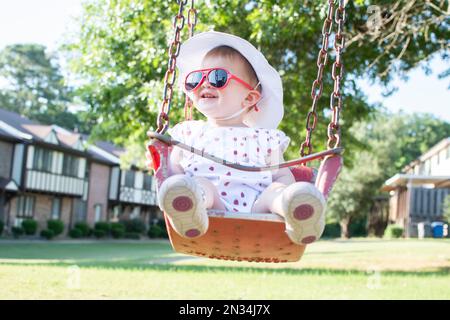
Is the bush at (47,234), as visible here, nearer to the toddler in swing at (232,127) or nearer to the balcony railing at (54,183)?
the balcony railing at (54,183)

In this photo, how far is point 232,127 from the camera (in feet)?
11.0

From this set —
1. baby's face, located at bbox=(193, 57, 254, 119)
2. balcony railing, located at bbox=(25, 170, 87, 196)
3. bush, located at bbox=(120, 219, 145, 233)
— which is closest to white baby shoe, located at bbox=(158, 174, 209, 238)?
baby's face, located at bbox=(193, 57, 254, 119)

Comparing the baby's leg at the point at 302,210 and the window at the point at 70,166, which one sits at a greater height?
the window at the point at 70,166

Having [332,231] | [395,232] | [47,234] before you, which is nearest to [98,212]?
[47,234]

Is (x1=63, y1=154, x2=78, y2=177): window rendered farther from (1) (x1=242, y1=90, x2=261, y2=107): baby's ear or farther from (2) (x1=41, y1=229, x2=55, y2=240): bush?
(1) (x1=242, y1=90, x2=261, y2=107): baby's ear

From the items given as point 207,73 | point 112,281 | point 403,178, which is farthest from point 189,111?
point 403,178

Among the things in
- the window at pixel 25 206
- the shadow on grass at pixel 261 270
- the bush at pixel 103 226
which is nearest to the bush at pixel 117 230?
the bush at pixel 103 226

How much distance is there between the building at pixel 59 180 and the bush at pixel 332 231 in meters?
13.3

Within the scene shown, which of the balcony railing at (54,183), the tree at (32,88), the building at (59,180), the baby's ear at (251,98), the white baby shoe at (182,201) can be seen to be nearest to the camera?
the white baby shoe at (182,201)

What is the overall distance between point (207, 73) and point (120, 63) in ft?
33.5

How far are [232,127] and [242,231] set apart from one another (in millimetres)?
718

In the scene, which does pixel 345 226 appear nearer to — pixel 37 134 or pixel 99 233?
pixel 99 233

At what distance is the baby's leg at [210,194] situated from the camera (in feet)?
9.58

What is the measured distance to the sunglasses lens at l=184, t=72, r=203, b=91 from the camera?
128 inches
